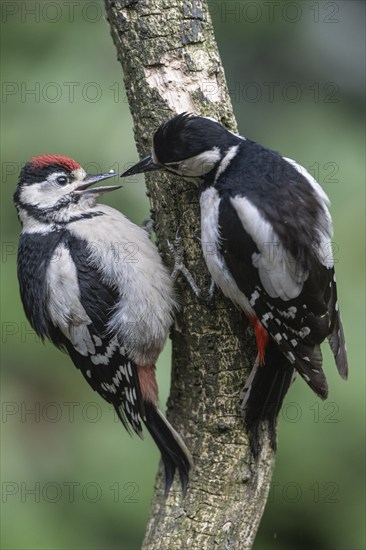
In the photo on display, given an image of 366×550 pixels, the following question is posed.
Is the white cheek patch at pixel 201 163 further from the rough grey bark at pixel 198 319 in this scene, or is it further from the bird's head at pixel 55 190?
the bird's head at pixel 55 190

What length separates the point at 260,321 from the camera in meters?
2.80

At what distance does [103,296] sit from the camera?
312 cm

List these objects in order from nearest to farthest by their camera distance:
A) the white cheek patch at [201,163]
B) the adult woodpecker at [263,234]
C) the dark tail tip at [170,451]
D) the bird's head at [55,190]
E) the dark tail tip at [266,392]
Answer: the adult woodpecker at [263,234]
the white cheek patch at [201,163]
the dark tail tip at [266,392]
the dark tail tip at [170,451]
the bird's head at [55,190]

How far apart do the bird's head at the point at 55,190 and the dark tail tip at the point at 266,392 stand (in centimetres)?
88

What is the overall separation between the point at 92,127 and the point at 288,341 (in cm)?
145

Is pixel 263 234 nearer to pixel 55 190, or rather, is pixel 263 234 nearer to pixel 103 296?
pixel 103 296

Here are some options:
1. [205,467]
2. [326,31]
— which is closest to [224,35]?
[326,31]

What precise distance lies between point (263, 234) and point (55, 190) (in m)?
0.97

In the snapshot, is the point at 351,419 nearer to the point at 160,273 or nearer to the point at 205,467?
the point at 205,467

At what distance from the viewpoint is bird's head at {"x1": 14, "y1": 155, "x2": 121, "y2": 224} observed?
325 cm

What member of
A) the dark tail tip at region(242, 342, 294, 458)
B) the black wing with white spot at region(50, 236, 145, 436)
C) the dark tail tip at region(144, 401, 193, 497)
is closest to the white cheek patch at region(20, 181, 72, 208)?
the black wing with white spot at region(50, 236, 145, 436)

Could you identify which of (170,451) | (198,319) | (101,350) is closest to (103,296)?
(101,350)

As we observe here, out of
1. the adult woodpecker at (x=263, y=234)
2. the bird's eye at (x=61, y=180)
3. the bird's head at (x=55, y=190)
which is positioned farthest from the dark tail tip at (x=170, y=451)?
the bird's eye at (x=61, y=180)

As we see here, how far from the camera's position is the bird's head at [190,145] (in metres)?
2.77
